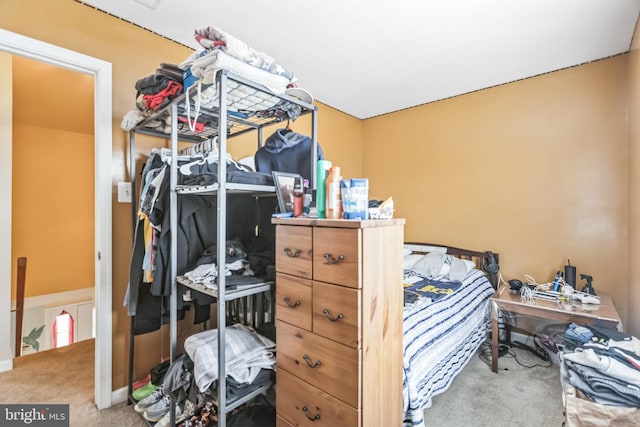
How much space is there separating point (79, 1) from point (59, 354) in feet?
9.06

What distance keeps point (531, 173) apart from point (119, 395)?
150 inches

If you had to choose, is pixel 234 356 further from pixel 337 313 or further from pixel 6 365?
pixel 6 365

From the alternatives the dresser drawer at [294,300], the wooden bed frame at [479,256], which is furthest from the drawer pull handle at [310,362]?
the wooden bed frame at [479,256]

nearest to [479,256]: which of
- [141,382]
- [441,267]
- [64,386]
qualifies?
[441,267]

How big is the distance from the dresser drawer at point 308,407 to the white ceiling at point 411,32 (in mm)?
2059

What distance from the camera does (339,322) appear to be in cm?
102

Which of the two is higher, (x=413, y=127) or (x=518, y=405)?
(x=413, y=127)

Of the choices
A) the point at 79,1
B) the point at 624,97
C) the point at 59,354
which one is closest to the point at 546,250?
the point at 624,97

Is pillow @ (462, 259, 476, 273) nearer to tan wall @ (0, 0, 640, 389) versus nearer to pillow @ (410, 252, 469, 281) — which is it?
pillow @ (410, 252, 469, 281)

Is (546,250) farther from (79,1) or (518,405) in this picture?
(79,1)

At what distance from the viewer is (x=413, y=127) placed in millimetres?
3486

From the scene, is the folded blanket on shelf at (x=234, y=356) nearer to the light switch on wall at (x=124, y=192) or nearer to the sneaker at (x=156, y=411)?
the sneaker at (x=156, y=411)

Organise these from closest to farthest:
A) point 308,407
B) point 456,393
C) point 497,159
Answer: point 308,407 < point 456,393 < point 497,159

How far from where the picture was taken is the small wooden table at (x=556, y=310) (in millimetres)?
1923
